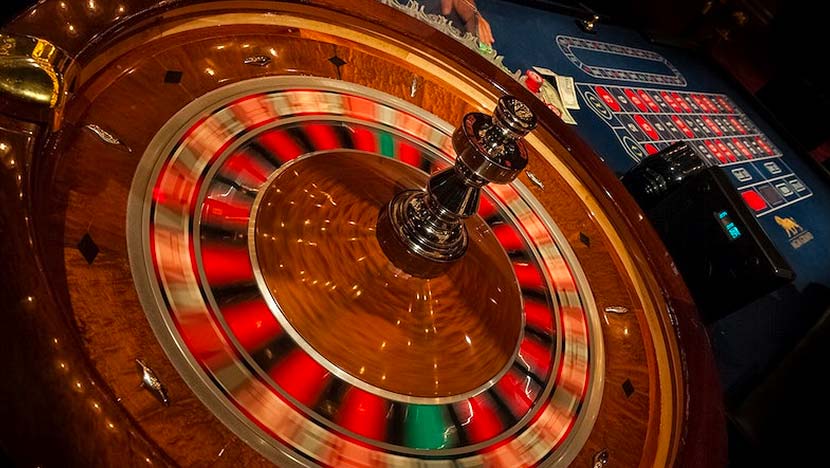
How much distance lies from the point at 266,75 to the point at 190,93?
8.6 inches

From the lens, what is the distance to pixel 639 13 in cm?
459

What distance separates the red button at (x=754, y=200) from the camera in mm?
3441

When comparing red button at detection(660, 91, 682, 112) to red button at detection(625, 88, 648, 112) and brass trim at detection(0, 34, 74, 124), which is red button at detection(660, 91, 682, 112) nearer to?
red button at detection(625, 88, 648, 112)

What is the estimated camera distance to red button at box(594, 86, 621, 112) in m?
3.02

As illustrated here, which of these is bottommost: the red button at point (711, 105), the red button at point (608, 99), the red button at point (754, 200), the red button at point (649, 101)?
the red button at point (754, 200)

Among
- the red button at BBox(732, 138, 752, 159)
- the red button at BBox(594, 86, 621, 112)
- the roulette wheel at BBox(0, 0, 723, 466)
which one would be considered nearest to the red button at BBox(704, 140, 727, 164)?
the red button at BBox(732, 138, 752, 159)

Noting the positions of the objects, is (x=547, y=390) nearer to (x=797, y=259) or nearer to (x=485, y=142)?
(x=485, y=142)

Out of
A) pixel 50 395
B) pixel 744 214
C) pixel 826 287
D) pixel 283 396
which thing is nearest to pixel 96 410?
pixel 50 395

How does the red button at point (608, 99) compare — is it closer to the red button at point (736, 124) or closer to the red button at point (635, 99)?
the red button at point (635, 99)

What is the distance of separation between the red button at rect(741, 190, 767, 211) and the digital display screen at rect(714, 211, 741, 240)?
1.59m

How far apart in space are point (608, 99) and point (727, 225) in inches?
48.5

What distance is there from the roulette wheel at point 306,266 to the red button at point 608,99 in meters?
1.57

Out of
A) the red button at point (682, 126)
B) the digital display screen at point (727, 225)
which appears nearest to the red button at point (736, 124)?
the red button at point (682, 126)

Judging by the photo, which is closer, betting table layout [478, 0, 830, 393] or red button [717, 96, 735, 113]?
betting table layout [478, 0, 830, 393]
